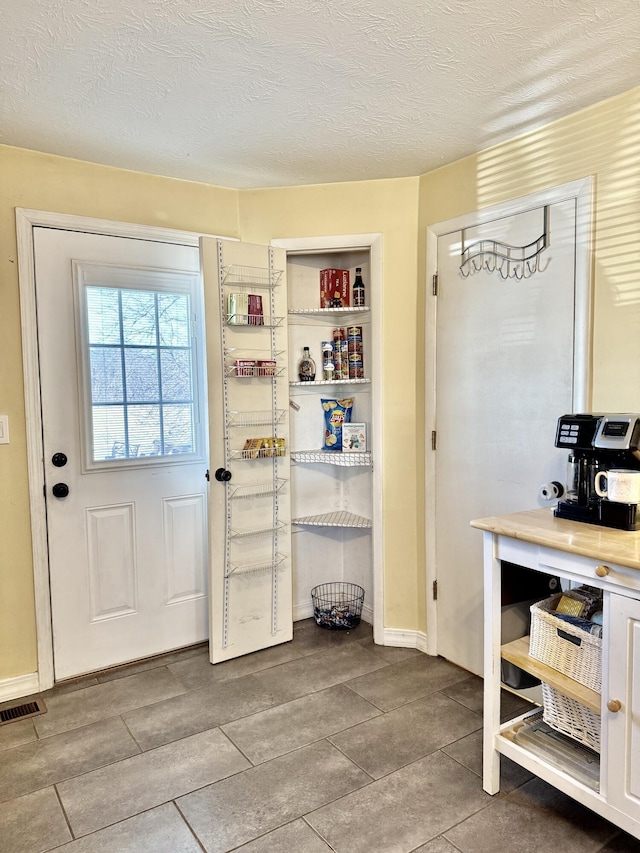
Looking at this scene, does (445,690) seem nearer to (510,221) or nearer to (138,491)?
(138,491)

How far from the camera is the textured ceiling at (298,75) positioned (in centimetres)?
156

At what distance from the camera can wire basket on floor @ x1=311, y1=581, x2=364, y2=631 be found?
3.24 m

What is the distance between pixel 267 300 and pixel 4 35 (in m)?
1.52

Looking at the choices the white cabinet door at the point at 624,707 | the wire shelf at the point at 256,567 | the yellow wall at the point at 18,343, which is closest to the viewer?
the white cabinet door at the point at 624,707

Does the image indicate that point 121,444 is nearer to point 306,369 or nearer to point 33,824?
point 306,369

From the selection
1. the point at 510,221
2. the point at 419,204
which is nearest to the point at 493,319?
the point at 510,221

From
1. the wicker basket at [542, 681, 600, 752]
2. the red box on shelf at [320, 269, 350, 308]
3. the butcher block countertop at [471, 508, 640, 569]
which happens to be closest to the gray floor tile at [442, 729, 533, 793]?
the wicker basket at [542, 681, 600, 752]

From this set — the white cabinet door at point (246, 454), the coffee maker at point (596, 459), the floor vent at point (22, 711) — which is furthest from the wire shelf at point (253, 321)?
the floor vent at point (22, 711)

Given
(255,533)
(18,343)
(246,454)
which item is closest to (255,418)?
(246,454)

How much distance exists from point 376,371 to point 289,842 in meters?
2.02

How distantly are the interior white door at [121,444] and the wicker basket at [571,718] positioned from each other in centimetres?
185

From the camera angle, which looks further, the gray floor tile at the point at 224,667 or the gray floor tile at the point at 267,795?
the gray floor tile at the point at 224,667

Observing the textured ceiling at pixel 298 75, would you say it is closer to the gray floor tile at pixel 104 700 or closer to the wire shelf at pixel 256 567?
the wire shelf at pixel 256 567

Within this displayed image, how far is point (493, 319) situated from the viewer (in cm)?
252
